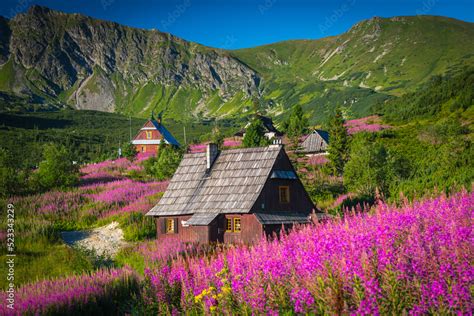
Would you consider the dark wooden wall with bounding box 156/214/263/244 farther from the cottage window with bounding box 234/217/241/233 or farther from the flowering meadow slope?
the flowering meadow slope

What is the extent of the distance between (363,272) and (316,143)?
60.9m

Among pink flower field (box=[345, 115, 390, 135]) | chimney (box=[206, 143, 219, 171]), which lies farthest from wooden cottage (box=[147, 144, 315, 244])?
pink flower field (box=[345, 115, 390, 135])

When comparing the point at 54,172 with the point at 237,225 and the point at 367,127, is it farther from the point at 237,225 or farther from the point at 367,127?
the point at 367,127

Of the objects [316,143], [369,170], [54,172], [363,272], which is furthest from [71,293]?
[316,143]

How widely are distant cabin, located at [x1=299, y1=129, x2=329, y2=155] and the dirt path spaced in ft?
123

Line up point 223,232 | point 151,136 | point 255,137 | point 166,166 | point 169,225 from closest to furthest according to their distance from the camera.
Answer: point 223,232
point 169,225
point 166,166
point 255,137
point 151,136

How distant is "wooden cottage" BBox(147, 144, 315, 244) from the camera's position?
27.1m

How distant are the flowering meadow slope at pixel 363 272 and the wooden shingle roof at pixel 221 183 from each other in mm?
17176

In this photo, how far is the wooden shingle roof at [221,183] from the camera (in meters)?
27.7

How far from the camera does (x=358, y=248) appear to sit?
797 cm

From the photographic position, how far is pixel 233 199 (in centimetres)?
2780

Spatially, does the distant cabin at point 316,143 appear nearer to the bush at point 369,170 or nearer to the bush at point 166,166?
the bush at point 166,166

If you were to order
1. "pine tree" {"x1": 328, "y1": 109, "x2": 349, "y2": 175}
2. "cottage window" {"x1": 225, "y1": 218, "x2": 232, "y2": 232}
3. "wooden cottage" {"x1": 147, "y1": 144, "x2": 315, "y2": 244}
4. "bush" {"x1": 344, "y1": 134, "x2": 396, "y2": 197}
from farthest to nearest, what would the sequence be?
"pine tree" {"x1": 328, "y1": 109, "x2": 349, "y2": 175}, "bush" {"x1": 344, "y1": 134, "x2": 396, "y2": 197}, "cottage window" {"x1": 225, "y1": 218, "x2": 232, "y2": 232}, "wooden cottage" {"x1": 147, "y1": 144, "x2": 315, "y2": 244}

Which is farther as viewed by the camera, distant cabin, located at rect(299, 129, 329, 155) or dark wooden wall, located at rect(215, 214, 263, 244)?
distant cabin, located at rect(299, 129, 329, 155)
